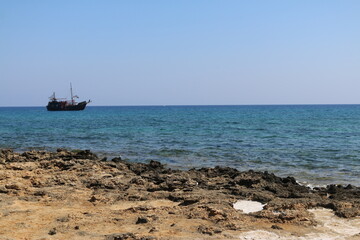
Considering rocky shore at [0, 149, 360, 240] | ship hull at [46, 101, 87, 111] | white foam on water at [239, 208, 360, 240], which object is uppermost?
ship hull at [46, 101, 87, 111]

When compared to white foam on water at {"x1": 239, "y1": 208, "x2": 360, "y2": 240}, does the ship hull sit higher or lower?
higher

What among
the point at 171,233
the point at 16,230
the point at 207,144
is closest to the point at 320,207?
the point at 171,233

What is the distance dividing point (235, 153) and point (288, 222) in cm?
1245

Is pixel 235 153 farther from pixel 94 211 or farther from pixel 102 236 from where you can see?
pixel 102 236

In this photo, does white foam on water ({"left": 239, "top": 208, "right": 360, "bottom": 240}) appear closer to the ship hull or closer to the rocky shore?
the rocky shore

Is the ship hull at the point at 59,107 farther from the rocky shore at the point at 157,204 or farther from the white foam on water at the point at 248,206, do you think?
the white foam on water at the point at 248,206

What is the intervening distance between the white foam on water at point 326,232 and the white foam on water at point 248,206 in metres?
1.21

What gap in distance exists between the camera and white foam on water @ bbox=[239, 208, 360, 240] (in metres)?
6.66

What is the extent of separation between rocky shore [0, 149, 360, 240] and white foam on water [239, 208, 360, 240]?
0.02m

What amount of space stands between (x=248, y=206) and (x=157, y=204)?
1.99 meters

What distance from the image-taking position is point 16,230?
22.5 ft

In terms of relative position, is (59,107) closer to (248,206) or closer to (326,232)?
(248,206)

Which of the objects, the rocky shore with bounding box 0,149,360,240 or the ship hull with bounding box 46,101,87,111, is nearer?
the rocky shore with bounding box 0,149,360,240

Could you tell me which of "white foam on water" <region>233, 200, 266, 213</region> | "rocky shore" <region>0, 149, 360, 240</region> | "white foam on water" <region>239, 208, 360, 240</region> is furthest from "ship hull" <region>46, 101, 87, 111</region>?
"white foam on water" <region>239, 208, 360, 240</region>
